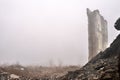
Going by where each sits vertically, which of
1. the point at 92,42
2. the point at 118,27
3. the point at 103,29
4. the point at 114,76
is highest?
the point at 103,29

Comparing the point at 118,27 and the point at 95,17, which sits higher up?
the point at 95,17

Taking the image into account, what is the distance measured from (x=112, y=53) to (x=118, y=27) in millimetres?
2124

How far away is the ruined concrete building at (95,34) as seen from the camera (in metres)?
28.8

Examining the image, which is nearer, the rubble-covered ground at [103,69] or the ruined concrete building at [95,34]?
the rubble-covered ground at [103,69]

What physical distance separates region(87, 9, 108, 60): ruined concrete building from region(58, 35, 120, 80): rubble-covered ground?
1063cm

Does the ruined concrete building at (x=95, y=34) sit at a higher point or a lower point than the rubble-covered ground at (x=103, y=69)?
higher

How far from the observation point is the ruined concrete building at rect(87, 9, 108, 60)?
28797 mm

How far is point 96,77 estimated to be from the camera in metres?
11.1

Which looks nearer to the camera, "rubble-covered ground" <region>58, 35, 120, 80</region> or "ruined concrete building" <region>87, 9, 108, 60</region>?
"rubble-covered ground" <region>58, 35, 120, 80</region>

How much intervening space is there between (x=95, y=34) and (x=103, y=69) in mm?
17563

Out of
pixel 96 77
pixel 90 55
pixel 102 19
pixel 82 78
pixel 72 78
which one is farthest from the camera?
pixel 102 19

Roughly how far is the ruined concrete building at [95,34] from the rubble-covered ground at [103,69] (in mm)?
10633

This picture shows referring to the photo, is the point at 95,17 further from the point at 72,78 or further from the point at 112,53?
the point at 72,78

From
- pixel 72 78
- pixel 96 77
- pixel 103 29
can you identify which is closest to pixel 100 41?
pixel 103 29
